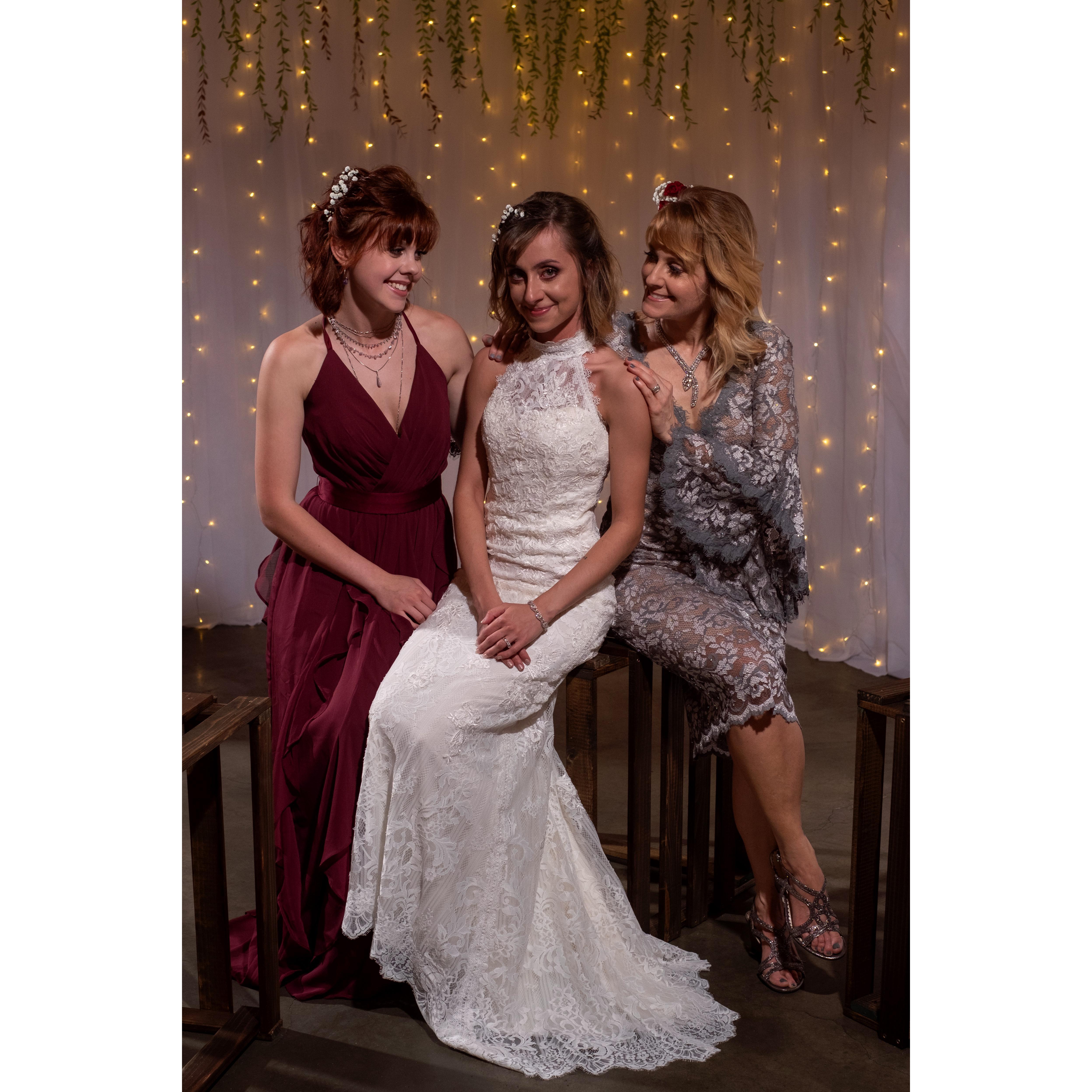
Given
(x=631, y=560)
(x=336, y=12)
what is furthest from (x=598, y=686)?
(x=336, y=12)

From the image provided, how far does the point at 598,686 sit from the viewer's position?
4.86 meters

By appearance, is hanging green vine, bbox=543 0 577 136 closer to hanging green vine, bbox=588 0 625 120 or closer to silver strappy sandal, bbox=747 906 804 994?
hanging green vine, bbox=588 0 625 120

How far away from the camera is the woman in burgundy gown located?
2.32 meters

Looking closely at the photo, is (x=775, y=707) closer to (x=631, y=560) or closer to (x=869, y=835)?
(x=869, y=835)

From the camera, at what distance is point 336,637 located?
8.07 ft

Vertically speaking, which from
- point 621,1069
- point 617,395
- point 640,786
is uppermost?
point 617,395

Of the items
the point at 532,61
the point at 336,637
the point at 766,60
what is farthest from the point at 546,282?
the point at 532,61

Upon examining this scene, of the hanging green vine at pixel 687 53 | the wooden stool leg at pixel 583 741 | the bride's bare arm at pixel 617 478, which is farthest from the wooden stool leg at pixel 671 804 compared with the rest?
the hanging green vine at pixel 687 53

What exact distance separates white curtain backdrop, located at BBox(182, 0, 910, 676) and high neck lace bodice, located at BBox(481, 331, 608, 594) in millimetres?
2425

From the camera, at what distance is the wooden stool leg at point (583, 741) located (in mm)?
2441

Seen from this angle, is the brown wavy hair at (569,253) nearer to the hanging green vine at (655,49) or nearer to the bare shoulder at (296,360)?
the bare shoulder at (296,360)

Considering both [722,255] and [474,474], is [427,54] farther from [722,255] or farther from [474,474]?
[474,474]

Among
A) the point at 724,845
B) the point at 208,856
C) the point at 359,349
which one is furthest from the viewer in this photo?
the point at 724,845

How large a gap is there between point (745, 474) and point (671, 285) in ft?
1.46
